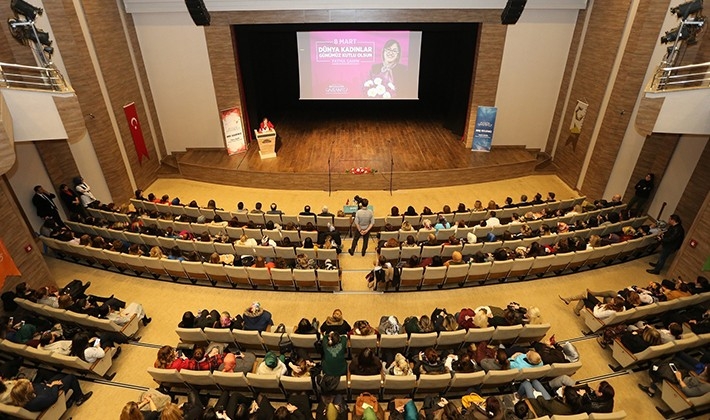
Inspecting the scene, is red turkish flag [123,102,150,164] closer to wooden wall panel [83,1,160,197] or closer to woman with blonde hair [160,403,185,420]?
wooden wall panel [83,1,160,197]

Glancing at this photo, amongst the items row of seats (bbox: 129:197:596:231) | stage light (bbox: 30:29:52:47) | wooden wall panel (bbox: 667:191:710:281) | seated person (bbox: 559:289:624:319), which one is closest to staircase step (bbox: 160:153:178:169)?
row of seats (bbox: 129:197:596:231)

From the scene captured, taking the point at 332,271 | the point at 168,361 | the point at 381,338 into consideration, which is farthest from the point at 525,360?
the point at 168,361

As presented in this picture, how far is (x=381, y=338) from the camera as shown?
5.91 metres

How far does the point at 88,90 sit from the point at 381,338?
10.0 meters

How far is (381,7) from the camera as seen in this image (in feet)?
38.9

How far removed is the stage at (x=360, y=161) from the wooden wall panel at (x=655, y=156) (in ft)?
11.6

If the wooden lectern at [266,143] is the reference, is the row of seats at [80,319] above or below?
below

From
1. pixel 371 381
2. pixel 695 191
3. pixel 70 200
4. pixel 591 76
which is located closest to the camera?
pixel 371 381

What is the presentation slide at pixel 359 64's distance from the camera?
13.6 metres

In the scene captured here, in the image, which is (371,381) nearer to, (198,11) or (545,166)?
(198,11)

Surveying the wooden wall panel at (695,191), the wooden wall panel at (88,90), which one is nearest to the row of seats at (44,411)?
the wooden wall panel at (88,90)

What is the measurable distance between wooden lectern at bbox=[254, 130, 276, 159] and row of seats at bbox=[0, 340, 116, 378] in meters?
8.33

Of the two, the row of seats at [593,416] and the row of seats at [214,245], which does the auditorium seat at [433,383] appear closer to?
the row of seats at [593,416]

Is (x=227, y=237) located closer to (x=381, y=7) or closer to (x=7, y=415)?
(x=7, y=415)
